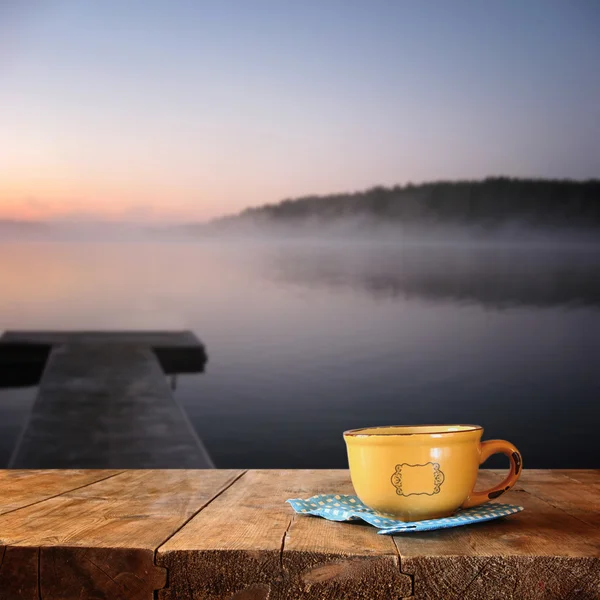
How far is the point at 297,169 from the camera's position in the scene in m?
3.19

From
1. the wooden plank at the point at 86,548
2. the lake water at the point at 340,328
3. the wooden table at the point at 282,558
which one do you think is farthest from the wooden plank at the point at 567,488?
the lake water at the point at 340,328

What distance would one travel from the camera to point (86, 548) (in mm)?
536

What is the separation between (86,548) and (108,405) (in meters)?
2.44

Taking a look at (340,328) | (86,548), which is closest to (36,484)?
(86,548)

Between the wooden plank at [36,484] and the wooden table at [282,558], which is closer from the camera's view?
the wooden table at [282,558]

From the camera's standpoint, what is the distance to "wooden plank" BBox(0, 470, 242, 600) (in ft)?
1.74

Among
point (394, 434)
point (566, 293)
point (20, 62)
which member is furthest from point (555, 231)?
point (394, 434)

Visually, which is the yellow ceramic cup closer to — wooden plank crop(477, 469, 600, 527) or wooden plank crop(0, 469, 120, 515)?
wooden plank crop(477, 469, 600, 527)

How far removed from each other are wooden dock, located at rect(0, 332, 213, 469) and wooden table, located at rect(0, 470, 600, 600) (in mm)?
2187

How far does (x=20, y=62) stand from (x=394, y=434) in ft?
9.99

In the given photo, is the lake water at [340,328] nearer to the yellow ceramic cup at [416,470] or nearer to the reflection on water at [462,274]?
the reflection on water at [462,274]

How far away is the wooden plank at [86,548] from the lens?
53 centimetres

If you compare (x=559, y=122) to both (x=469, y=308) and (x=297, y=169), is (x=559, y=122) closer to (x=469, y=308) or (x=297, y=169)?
(x=469, y=308)

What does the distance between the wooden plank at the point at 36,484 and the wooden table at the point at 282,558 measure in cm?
9
